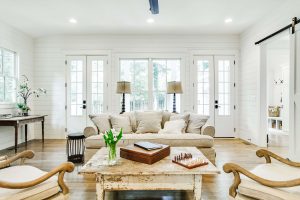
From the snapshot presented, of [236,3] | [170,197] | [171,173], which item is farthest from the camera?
[236,3]

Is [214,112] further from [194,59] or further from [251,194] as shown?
[251,194]

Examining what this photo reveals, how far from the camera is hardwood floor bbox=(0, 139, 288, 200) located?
7.73 feet

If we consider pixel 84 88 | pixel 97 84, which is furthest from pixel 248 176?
pixel 84 88

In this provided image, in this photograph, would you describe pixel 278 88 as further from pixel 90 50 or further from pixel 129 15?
pixel 90 50

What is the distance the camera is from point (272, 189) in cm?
147

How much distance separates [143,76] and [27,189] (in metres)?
4.56

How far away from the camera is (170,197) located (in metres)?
2.32

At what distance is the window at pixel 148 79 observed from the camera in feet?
19.0

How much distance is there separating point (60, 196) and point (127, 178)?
0.56 metres

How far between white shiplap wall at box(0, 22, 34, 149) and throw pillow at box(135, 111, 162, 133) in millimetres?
3162

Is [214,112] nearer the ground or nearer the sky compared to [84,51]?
nearer the ground

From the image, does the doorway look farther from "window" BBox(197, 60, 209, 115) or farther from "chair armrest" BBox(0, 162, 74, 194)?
"chair armrest" BBox(0, 162, 74, 194)

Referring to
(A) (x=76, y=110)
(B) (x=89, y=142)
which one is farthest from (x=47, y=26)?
(B) (x=89, y=142)

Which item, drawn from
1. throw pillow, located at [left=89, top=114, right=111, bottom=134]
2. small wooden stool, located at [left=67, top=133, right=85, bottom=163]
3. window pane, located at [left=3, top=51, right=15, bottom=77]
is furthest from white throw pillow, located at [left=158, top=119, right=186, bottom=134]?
window pane, located at [left=3, top=51, right=15, bottom=77]
